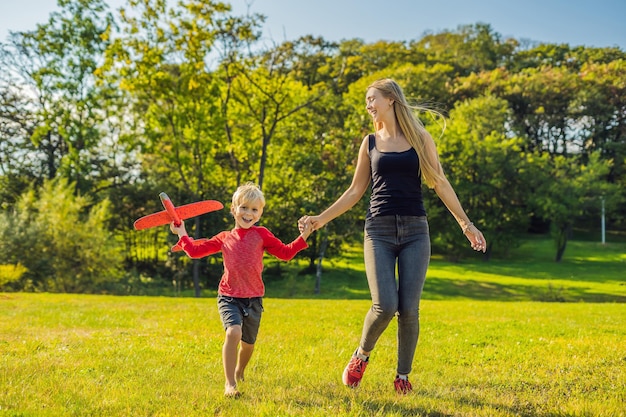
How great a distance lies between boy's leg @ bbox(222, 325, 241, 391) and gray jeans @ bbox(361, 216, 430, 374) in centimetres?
112

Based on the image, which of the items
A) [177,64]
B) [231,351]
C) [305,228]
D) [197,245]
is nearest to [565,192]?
[177,64]

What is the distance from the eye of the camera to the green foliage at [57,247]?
23.2 m

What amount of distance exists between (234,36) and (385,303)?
70.3 feet

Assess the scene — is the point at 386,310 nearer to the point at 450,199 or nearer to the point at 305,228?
the point at 305,228

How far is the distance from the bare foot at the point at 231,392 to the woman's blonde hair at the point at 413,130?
7.82 feet

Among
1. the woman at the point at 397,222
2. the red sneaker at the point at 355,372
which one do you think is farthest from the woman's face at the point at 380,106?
the red sneaker at the point at 355,372

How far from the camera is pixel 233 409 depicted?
4422mm

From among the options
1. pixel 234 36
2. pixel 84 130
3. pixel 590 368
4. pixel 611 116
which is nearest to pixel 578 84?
pixel 611 116

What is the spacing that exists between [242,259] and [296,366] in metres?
1.88

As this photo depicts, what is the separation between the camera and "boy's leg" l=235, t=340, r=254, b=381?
5297 mm

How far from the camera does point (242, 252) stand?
507cm

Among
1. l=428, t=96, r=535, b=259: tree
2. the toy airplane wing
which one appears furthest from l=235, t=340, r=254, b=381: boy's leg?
l=428, t=96, r=535, b=259: tree

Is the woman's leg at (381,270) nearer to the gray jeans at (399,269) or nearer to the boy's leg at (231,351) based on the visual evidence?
the gray jeans at (399,269)

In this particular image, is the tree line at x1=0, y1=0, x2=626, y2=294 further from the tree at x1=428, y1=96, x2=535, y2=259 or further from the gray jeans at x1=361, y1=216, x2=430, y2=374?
the gray jeans at x1=361, y1=216, x2=430, y2=374
